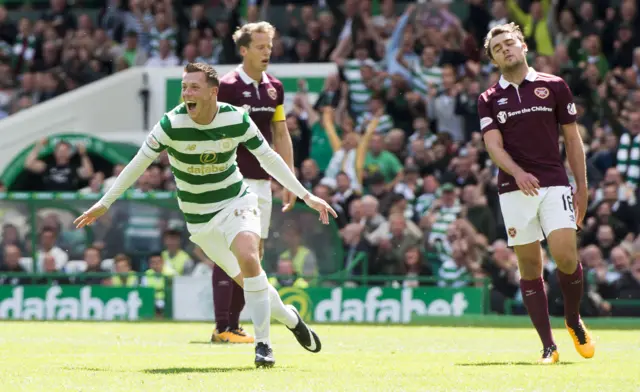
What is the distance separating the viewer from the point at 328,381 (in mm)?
8469

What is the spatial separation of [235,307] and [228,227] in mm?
2432

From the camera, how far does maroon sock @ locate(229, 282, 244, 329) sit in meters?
12.2

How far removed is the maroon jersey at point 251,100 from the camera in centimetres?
1207

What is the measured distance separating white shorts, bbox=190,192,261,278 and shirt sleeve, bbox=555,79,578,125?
230cm

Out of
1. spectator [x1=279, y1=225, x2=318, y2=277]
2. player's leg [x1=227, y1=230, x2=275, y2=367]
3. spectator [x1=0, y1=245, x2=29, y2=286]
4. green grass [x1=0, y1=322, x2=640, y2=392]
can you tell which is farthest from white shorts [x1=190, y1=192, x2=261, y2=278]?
spectator [x1=0, y1=245, x2=29, y2=286]

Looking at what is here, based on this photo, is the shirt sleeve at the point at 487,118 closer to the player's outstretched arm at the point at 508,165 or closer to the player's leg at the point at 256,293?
the player's outstretched arm at the point at 508,165

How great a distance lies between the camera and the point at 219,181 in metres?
9.94

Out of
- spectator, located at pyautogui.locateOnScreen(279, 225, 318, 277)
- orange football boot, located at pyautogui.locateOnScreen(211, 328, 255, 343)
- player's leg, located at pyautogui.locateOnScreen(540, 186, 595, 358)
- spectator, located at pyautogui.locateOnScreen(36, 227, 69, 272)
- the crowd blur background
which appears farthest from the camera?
spectator, located at pyautogui.locateOnScreen(36, 227, 69, 272)

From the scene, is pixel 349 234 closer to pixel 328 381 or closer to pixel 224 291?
pixel 224 291

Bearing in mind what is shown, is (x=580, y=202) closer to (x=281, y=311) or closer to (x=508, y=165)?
(x=508, y=165)

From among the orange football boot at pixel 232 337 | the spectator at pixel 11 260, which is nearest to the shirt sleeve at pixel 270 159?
the orange football boot at pixel 232 337

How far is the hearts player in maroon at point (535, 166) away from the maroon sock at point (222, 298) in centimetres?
302

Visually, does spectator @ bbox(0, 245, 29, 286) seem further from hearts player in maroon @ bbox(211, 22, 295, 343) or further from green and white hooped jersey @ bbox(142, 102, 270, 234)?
green and white hooped jersey @ bbox(142, 102, 270, 234)

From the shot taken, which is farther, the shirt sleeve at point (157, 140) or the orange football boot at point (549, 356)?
the orange football boot at point (549, 356)
